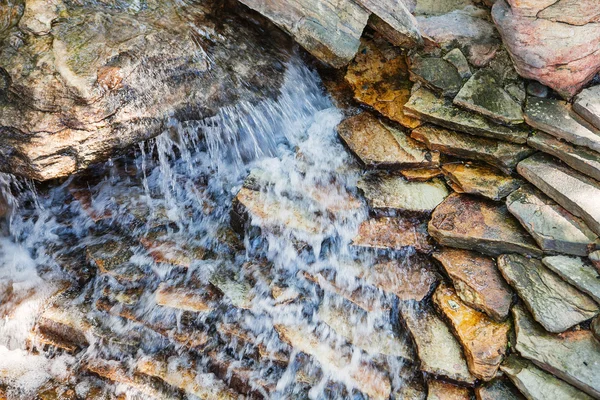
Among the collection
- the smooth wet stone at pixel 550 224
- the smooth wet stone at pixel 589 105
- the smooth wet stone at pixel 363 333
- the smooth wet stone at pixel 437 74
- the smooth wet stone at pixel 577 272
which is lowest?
the smooth wet stone at pixel 363 333

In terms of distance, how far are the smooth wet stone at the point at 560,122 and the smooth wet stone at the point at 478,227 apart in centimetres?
66

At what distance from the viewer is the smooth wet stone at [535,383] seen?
2.81 metres

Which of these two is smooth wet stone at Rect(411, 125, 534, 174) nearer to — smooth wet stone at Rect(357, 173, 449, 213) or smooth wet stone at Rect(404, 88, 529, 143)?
smooth wet stone at Rect(404, 88, 529, 143)

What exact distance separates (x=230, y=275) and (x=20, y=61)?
85.0 inches

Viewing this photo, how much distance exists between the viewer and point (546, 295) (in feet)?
10.1

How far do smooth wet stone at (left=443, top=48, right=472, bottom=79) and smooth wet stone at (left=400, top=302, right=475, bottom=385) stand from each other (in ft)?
6.20

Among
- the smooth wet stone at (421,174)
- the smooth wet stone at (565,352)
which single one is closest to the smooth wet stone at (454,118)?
the smooth wet stone at (421,174)

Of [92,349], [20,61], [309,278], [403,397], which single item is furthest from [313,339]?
[20,61]

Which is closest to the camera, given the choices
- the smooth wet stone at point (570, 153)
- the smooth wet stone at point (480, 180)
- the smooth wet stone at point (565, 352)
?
the smooth wet stone at point (565, 352)

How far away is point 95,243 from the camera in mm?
4098

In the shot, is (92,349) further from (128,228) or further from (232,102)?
(232,102)

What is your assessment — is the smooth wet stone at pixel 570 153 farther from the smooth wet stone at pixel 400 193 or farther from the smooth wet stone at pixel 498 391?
the smooth wet stone at pixel 498 391

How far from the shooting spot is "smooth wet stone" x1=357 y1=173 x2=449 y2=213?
370cm

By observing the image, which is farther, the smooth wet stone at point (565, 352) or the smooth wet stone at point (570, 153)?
the smooth wet stone at point (570, 153)
